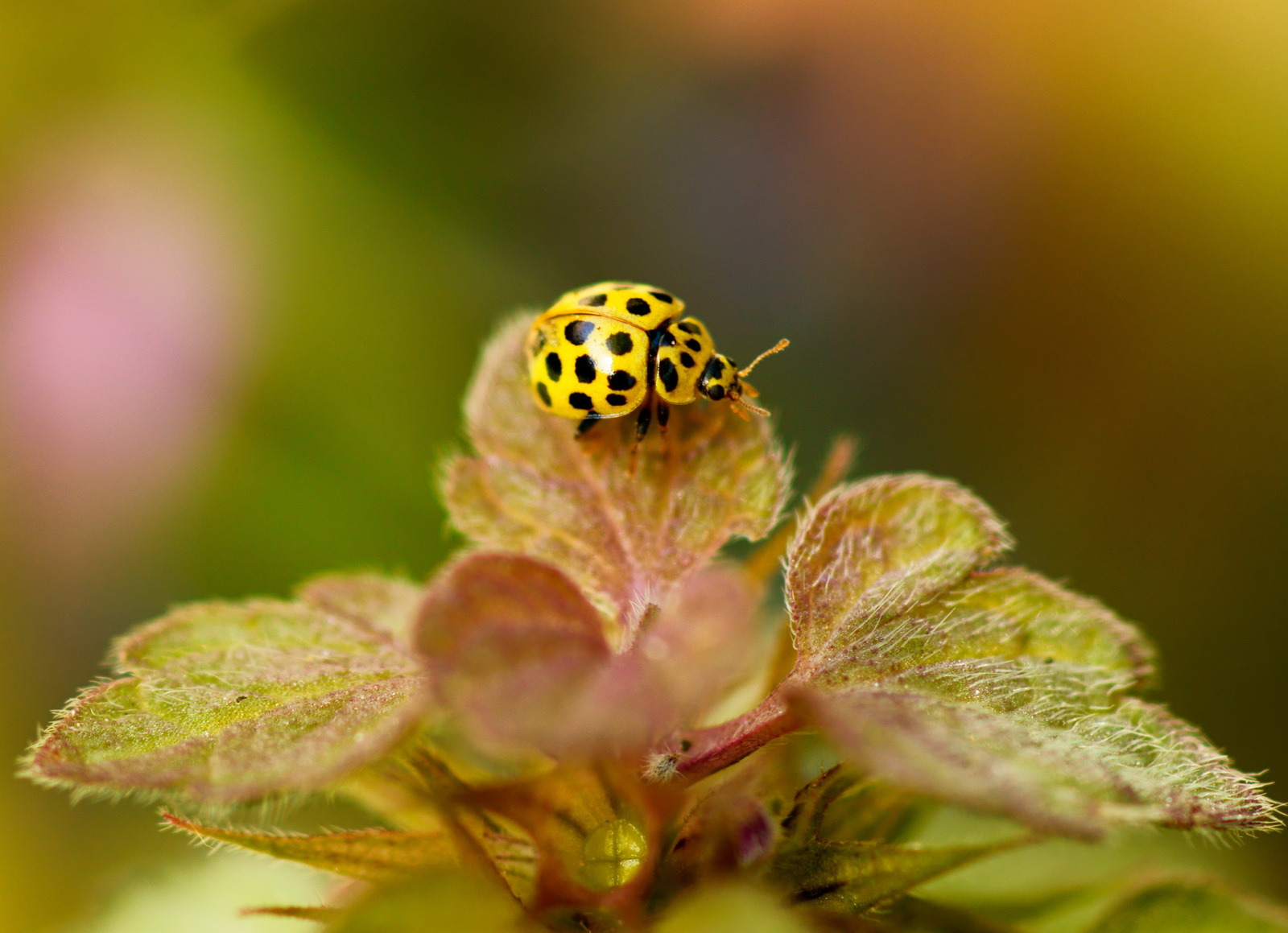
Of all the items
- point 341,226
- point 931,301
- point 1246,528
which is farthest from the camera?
point 931,301

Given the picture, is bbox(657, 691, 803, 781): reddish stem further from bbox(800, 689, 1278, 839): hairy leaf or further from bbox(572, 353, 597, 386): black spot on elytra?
bbox(572, 353, 597, 386): black spot on elytra

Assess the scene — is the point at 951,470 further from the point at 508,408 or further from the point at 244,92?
the point at 244,92

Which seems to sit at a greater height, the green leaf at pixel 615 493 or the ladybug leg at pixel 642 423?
the ladybug leg at pixel 642 423

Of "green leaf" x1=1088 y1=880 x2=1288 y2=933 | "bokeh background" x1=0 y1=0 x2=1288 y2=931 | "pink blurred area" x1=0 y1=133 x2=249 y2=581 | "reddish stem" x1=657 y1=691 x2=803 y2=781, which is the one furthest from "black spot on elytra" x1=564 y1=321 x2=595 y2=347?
"pink blurred area" x1=0 y1=133 x2=249 y2=581

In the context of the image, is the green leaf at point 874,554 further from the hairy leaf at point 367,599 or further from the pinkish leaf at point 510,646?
the hairy leaf at point 367,599

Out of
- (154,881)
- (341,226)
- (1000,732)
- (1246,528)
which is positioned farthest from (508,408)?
(1246,528)

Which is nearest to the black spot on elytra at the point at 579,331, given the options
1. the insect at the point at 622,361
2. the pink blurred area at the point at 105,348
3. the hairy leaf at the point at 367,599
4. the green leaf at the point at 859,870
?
the insect at the point at 622,361

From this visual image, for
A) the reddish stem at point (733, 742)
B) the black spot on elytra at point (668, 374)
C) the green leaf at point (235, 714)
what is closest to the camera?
the green leaf at point (235, 714)
